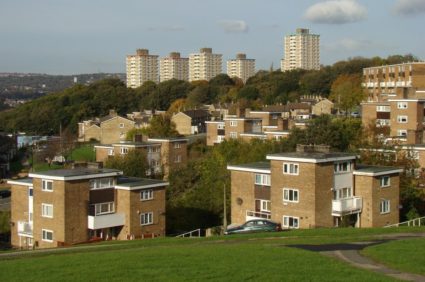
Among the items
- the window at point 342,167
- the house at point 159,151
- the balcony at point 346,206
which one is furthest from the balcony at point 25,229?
the house at point 159,151

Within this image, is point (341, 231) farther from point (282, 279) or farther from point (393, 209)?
point (282, 279)

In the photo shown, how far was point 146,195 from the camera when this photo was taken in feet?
144

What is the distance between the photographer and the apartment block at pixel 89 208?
136ft

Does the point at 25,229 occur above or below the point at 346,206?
below

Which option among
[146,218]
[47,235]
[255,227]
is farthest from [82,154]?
[255,227]

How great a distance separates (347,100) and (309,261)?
91398 millimetres

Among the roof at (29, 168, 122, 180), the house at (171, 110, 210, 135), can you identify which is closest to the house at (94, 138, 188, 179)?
the roof at (29, 168, 122, 180)

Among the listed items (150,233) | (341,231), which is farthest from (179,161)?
(341,231)

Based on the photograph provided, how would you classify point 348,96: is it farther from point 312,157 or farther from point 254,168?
point 312,157

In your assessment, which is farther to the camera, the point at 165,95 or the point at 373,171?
the point at 165,95

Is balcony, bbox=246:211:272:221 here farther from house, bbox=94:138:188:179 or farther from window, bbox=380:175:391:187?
house, bbox=94:138:188:179

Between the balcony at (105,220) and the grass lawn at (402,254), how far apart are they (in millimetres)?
20807

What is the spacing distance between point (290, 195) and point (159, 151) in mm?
37798

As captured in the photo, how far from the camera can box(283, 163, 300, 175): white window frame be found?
4041 centimetres
